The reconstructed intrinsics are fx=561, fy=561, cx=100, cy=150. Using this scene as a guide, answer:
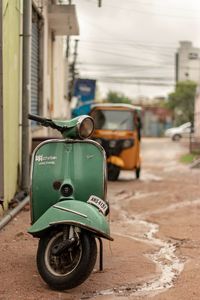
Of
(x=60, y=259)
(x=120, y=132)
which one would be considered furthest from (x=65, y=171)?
(x=120, y=132)

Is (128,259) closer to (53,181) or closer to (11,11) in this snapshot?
(53,181)

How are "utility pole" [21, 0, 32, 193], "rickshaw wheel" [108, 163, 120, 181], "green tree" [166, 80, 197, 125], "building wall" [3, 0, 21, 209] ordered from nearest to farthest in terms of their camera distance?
1. "building wall" [3, 0, 21, 209]
2. "utility pole" [21, 0, 32, 193]
3. "rickshaw wheel" [108, 163, 120, 181]
4. "green tree" [166, 80, 197, 125]

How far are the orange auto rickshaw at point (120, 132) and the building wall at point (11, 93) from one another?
502 centimetres

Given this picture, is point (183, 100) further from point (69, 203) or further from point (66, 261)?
point (66, 261)

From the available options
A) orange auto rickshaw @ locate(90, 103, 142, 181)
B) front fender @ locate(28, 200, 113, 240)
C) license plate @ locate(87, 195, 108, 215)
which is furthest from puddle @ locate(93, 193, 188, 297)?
orange auto rickshaw @ locate(90, 103, 142, 181)

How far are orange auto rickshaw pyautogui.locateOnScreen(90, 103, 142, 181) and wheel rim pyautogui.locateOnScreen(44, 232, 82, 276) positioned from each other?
29.0ft

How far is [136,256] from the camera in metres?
5.86

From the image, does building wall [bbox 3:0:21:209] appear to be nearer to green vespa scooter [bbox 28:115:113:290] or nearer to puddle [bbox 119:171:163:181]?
green vespa scooter [bbox 28:115:113:290]

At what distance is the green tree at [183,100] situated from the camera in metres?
51.2

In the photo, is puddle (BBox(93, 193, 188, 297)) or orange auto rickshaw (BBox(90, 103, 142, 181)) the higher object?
orange auto rickshaw (BBox(90, 103, 142, 181))

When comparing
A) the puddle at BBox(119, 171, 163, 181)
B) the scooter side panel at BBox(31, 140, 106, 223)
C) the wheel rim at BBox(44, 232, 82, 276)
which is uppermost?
the scooter side panel at BBox(31, 140, 106, 223)

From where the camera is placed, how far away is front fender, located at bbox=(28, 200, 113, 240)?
459 cm

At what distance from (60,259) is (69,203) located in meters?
0.48

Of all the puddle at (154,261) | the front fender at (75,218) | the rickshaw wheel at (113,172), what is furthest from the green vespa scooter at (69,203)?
the rickshaw wheel at (113,172)
